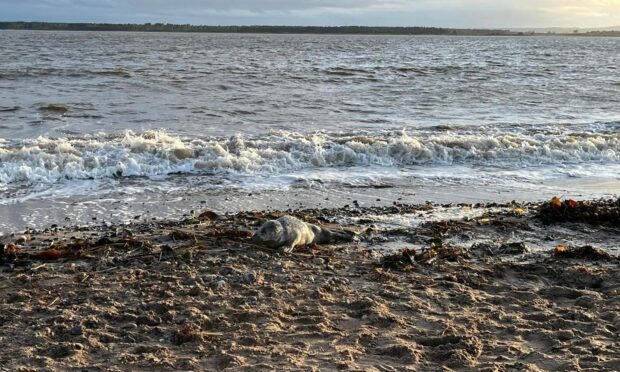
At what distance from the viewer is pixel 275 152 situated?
1051cm

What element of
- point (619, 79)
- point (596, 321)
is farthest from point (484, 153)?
point (619, 79)

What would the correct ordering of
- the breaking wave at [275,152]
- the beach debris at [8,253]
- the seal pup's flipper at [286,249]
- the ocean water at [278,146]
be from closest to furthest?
the beach debris at [8,253]
the seal pup's flipper at [286,249]
the ocean water at [278,146]
the breaking wave at [275,152]

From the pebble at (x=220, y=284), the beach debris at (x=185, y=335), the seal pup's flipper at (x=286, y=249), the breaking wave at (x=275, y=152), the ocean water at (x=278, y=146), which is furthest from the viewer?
the breaking wave at (x=275, y=152)

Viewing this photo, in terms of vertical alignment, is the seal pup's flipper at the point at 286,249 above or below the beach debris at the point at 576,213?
below

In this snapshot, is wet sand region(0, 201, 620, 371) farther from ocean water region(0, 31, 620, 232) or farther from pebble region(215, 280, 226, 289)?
ocean water region(0, 31, 620, 232)

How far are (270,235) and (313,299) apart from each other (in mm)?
1287

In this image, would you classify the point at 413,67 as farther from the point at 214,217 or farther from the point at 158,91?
the point at 214,217

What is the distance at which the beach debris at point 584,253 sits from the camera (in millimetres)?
5551

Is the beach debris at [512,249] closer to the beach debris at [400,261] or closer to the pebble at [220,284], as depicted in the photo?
the beach debris at [400,261]

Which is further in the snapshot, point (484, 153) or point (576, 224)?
point (484, 153)

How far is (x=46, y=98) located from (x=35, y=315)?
15399mm

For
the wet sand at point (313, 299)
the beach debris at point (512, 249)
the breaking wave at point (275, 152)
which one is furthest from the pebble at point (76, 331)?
the breaking wave at point (275, 152)

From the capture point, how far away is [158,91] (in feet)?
66.3

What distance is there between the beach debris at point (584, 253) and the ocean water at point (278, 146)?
2720mm
